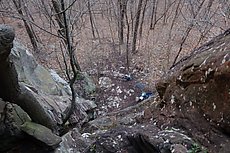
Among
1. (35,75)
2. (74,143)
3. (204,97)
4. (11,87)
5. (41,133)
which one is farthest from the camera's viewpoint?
(35,75)

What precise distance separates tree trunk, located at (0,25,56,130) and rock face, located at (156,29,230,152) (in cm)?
159

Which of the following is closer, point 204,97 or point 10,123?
point 204,97

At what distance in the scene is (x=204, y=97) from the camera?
344 cm

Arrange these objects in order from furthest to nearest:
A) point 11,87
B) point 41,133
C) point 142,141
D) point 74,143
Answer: point 74,143
point 41,133
point 142,141
point 11,87

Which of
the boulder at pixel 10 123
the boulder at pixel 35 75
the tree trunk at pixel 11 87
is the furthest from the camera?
the boulder at pixel 35 75

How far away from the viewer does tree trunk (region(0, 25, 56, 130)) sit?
2.45 meters

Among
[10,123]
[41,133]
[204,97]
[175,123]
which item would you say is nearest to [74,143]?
[41,133]

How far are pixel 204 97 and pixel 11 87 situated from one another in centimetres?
207

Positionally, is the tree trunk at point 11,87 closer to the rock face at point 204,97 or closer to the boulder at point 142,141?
the boulder at point 142,141

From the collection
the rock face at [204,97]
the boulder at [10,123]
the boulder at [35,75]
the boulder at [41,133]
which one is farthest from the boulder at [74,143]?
the boulder at [35,75]

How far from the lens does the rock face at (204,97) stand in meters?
3.12

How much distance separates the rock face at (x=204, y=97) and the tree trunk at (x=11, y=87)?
1.59 m

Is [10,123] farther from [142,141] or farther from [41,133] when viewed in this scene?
[142,141]

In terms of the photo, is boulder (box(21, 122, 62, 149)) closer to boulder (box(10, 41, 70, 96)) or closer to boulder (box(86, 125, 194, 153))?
boulder (box(86, 125, 194, 153))
